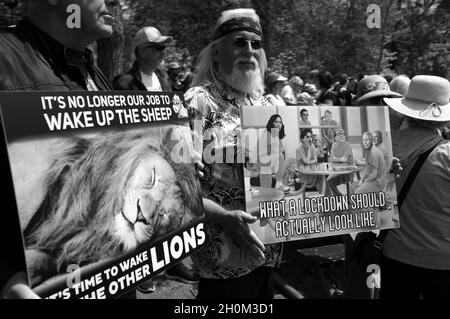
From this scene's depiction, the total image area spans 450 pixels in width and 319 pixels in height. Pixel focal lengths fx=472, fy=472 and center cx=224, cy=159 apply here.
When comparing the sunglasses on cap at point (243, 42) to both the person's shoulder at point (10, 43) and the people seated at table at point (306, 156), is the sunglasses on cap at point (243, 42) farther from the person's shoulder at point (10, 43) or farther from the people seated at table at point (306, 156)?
the person's shoulder at point (10, 43)

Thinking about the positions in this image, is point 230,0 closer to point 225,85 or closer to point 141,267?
point 225,85

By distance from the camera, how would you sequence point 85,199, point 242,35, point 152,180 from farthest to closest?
1. point 242,35
2. point 152,180
3. point 85,199

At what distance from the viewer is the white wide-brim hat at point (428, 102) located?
8.67 ft

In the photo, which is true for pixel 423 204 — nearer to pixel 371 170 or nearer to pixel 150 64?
pixel 371 170

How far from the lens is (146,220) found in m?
1.56

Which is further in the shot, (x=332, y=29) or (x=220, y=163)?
(x=332, y=29)

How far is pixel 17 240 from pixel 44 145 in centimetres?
25

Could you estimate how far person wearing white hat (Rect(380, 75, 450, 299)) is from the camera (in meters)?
2.57

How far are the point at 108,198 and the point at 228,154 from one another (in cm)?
82

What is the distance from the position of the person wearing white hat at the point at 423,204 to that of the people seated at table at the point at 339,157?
1.67ft

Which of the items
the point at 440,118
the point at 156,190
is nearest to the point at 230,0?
the point at 440,118

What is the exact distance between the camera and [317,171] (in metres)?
2.24

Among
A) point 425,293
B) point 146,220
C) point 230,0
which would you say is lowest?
point 425,293

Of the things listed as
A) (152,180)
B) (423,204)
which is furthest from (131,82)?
(152,180)
